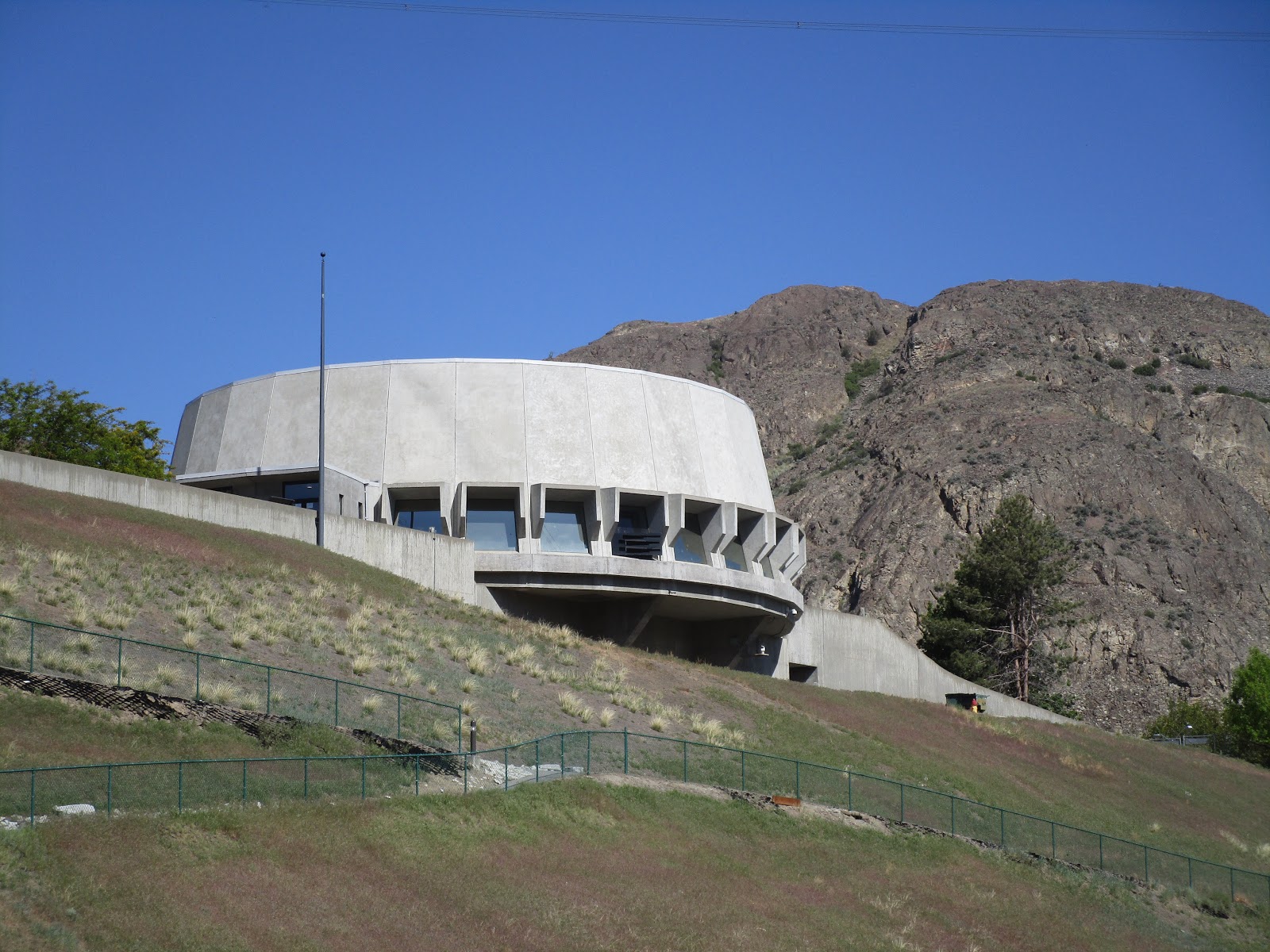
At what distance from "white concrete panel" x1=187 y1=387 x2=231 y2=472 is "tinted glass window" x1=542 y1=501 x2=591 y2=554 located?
1232 centimetres

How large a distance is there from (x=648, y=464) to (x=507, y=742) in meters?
22.1

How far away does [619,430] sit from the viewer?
171ft

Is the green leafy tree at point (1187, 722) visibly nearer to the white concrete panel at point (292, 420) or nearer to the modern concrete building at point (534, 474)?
the modern concrete building at point (534, 474)

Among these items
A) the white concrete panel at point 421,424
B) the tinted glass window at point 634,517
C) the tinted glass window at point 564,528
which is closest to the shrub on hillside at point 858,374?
the tinted glass window at point 634,517

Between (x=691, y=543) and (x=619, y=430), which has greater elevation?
(x=619, y=430)

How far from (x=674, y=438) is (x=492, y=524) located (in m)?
7.35

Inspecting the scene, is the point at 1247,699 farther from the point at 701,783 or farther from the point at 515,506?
the point at 701,783

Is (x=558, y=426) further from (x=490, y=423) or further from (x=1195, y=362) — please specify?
(x=1195, y=362)

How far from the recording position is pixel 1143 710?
96250 mm

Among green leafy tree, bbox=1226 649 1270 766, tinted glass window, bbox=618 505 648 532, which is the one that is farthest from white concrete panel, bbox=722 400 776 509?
green leafy tree, bbox=1226 649 1270 766

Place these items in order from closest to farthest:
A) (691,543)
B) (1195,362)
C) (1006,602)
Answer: (691,543)
(1006,602)
(1195,362)

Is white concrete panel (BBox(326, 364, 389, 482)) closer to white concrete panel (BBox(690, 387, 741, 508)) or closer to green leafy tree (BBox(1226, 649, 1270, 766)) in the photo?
white concrete panel (BBox(690, 387, 741, 508))

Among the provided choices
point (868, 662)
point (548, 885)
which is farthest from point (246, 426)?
point (548, 885)

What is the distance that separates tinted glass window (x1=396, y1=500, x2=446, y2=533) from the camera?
5041 centimetres
